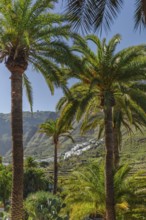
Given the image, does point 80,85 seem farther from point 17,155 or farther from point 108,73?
point 17,155

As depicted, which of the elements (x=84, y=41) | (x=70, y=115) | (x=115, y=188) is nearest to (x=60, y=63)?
(x=84, y=41)

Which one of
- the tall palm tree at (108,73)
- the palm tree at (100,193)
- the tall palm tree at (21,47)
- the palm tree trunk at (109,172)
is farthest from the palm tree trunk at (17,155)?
the palm tree at (100,193)

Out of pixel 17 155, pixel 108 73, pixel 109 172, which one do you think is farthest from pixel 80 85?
pixel 17 155

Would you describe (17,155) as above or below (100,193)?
above

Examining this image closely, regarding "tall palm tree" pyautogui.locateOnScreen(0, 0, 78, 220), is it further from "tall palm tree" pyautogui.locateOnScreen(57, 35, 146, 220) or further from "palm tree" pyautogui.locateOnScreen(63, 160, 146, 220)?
"palm tree" pyautogui.locateOnScreen(63, 160, 146, 220)

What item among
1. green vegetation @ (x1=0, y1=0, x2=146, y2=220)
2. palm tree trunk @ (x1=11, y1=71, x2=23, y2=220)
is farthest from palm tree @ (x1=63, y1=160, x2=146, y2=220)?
palm tree trunk @ (x1=11, y1=71, x2=23, y2=220)

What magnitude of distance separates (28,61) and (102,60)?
4708mm

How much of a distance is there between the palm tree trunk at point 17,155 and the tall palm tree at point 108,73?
4420 mm

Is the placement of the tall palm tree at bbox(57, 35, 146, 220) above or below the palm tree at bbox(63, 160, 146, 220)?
above

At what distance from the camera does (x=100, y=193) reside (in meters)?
20.2

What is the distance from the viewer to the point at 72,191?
2148 cm

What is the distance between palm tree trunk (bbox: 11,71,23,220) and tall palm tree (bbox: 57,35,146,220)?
442cm

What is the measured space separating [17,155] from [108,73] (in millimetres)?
7081

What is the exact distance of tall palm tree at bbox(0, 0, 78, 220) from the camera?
1438 centimetres
